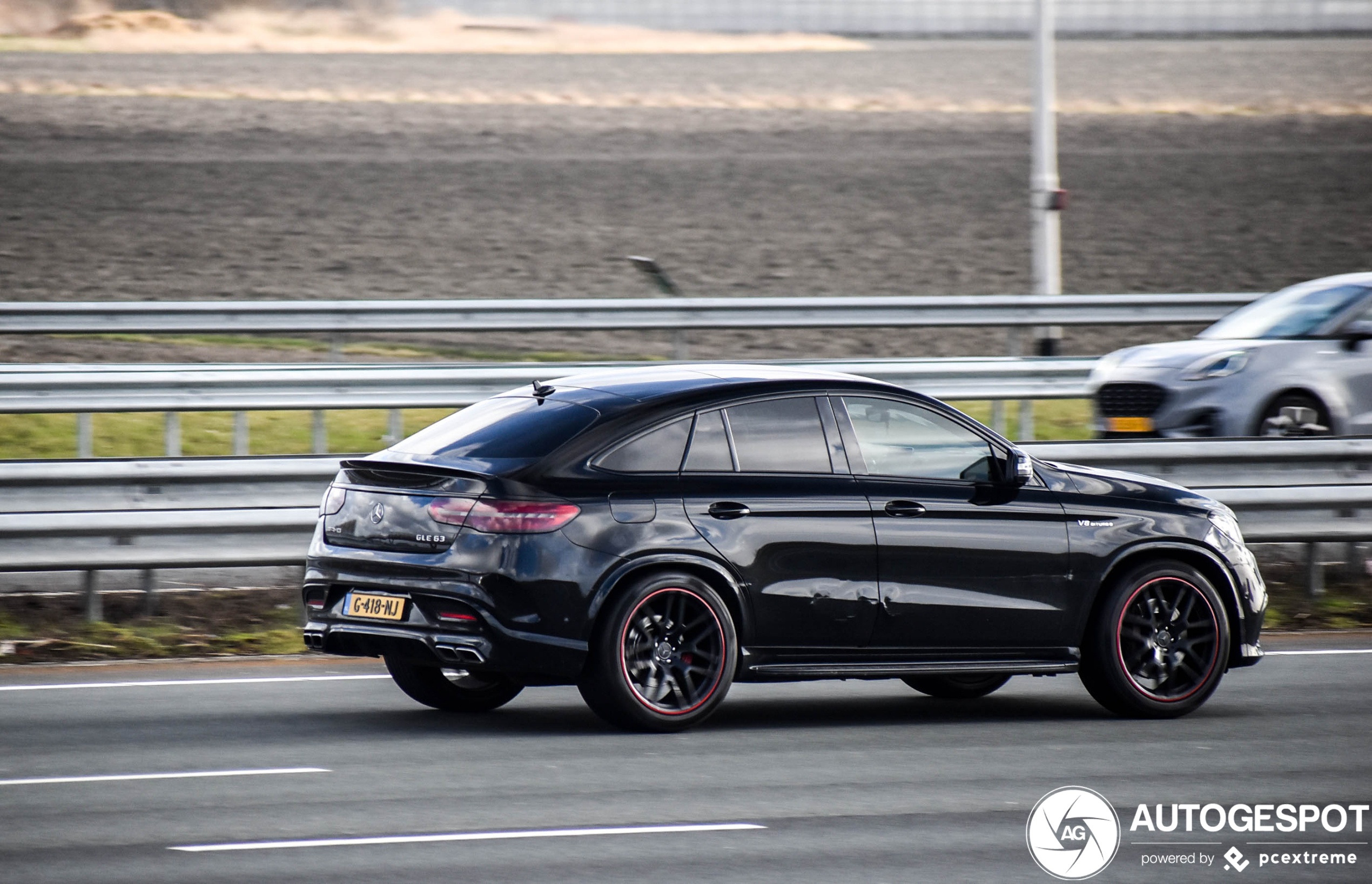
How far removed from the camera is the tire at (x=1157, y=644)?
8.91m

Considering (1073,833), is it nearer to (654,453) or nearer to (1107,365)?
(654,453)

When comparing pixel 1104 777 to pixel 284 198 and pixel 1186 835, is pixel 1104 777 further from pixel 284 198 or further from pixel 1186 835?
pixel 284 198

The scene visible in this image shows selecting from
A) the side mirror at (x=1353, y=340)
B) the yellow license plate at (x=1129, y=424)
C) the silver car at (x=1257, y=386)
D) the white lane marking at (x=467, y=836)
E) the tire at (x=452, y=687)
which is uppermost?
the side mirror at (x=1353, y=340)

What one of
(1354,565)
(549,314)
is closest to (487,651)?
(1354,565)

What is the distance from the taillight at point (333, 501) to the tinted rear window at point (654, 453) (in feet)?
3.68

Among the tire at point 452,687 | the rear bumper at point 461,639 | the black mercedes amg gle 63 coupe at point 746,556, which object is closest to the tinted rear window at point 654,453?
the black mercedes amg gle 63 coupe at point 746,556

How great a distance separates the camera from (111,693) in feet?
31.1

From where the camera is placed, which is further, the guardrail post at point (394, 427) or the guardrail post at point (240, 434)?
the guardrail post at point (394, 427)

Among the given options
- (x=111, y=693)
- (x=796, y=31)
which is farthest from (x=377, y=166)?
(x=111, y=693)

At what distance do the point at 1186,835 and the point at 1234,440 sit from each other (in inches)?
250

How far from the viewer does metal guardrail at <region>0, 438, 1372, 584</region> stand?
10.7 metres

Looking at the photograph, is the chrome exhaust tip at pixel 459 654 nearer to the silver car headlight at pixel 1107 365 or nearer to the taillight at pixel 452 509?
the taillight at pixel 452 509

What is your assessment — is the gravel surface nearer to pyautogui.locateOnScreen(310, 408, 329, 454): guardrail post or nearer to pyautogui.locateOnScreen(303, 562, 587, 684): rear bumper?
pyautogui.locateOnScreen(310, 408, 329, 454): guardrail post

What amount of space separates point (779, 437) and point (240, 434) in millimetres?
6962
